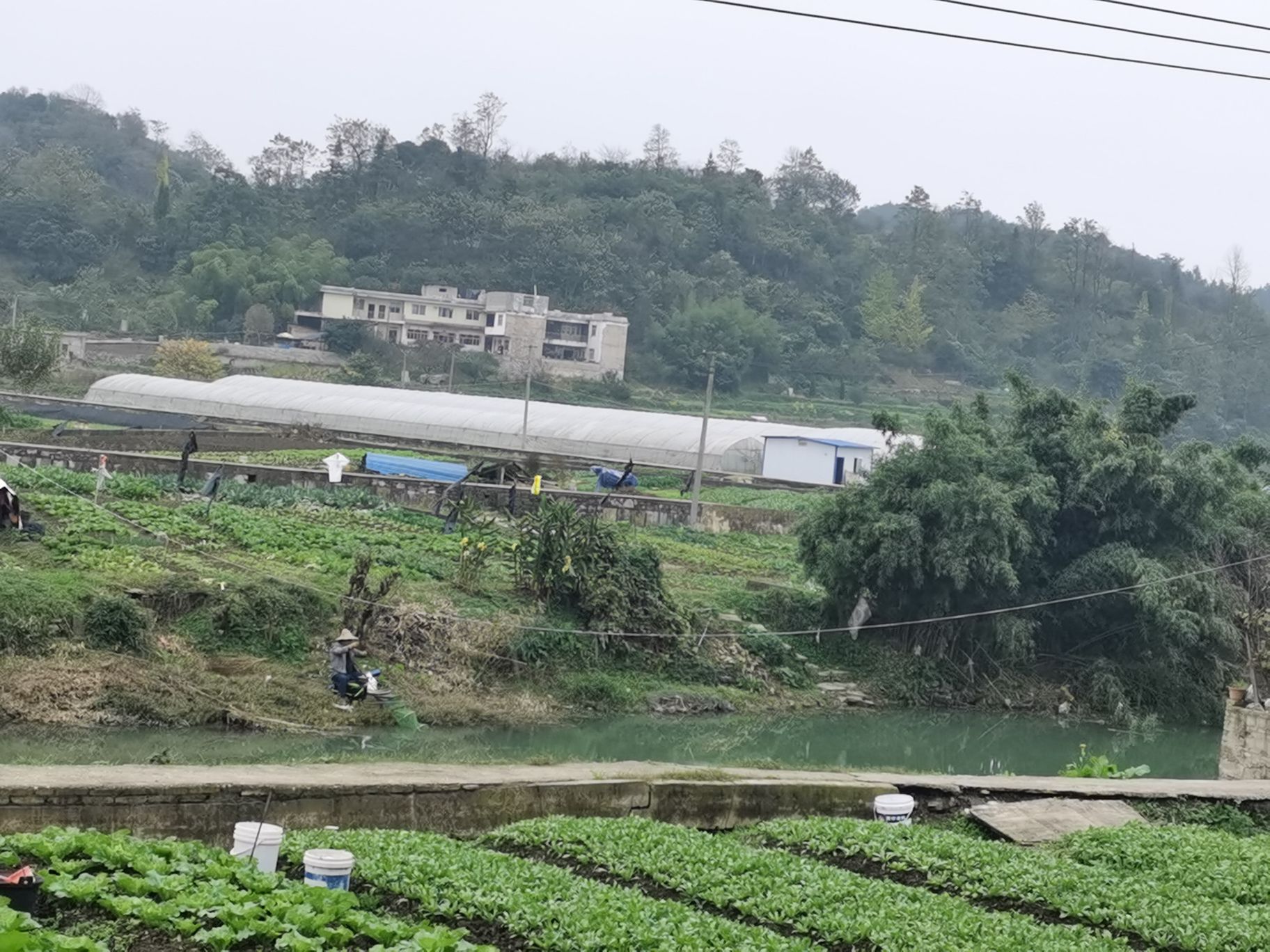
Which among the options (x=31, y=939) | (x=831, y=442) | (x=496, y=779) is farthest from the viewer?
(x=831, y=442)

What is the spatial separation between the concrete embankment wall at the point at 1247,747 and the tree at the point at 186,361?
48.6 m

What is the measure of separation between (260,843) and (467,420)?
138ft

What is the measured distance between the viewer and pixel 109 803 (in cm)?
1014

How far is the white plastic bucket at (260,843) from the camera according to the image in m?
8.76

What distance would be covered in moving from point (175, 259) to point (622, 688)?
59338 millimetres

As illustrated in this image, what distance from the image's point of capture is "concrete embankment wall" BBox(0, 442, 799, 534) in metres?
31.5

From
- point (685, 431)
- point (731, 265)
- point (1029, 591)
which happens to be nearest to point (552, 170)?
point (731, 265)

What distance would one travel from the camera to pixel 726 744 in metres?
21.6

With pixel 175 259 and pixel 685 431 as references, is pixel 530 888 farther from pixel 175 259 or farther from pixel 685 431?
pixel 175 259

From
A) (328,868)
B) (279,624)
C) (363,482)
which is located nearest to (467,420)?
(363,482)

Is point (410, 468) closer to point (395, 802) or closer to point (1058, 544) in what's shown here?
point (1058, 544)

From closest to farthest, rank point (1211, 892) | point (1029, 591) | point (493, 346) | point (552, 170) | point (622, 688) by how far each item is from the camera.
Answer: point (1211, 892), point (622, 688), point (1029, 591), point (493, 346), point (552, 170)

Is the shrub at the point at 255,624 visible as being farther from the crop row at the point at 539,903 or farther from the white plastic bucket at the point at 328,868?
the white plastic bucket at the point at 328,868

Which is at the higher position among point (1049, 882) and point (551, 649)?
point (1049, 882)
